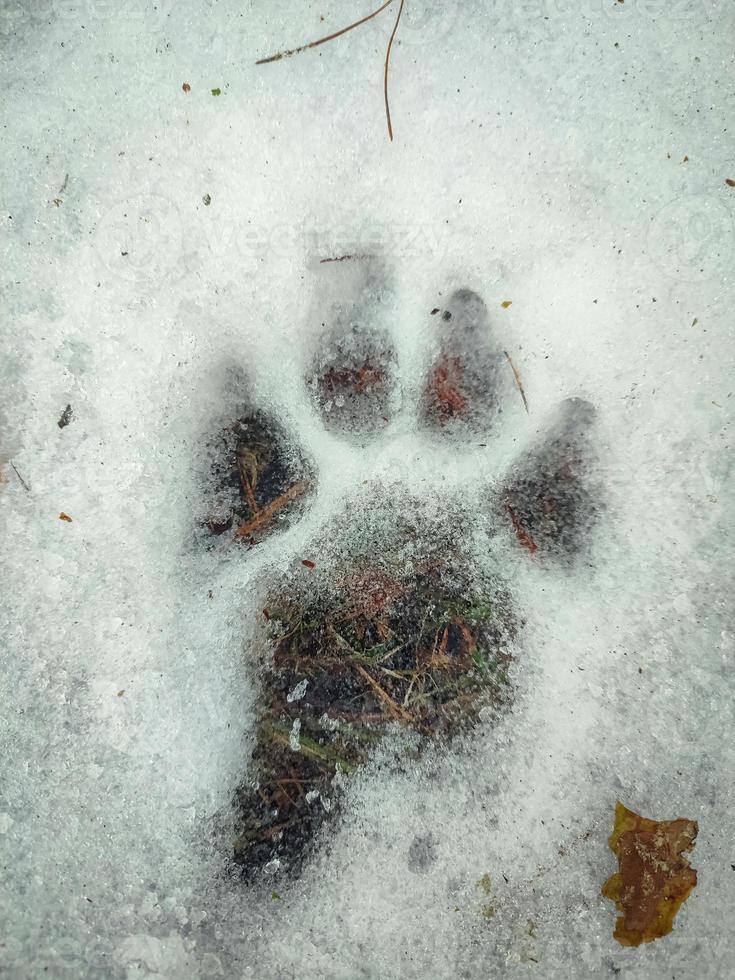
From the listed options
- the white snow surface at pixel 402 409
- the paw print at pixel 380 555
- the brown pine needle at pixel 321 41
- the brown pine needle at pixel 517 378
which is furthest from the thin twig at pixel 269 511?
the brown pine needle at pixel 321 41

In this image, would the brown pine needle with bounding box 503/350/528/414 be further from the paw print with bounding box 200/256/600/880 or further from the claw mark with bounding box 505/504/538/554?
the claw mark with bounding box 505/504/538/554

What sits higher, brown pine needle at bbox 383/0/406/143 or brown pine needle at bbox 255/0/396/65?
brown pine needle at bbox 255/0/396/65

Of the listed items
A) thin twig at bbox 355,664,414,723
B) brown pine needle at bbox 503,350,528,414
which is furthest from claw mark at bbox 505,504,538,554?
thin twig at bbox 355,664,414,723

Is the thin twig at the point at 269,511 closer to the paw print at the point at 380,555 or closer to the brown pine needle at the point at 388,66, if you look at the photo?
the paw print at the point at 380,555

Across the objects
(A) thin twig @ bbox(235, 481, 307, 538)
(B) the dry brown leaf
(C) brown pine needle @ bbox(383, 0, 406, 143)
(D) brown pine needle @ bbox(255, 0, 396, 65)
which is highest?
(D) brown pine needle @ bbox(255, 0, 396, 65)

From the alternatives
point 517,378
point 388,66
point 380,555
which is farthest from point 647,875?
point 388,66

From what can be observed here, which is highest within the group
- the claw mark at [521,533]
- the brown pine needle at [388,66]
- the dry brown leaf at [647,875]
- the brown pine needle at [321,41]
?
the brown pine needle at [321,41]

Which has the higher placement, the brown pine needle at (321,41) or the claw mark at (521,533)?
the brown pine needle at (321,41)
